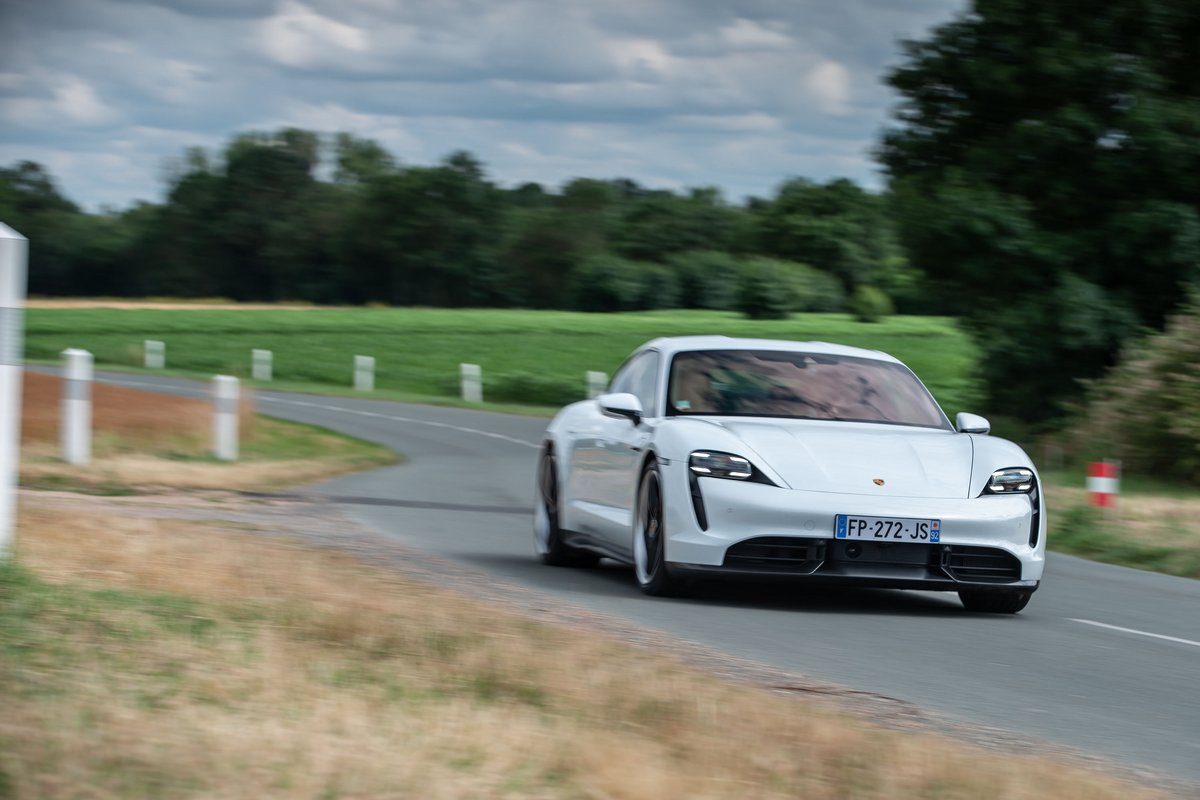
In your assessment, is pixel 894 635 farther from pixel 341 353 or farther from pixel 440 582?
pixel 341 353

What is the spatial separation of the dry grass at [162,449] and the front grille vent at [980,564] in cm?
874

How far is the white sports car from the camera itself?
8.48 metres

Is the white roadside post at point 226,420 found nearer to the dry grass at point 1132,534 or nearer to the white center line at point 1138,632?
the dry grass at point 1132,534

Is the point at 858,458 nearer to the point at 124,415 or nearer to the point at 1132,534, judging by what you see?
the point at 1132,534

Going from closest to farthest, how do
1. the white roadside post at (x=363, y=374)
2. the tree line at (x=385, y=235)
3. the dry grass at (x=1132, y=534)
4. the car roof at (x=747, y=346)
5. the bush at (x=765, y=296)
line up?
the car roof at (x=747, y=346) < the dry grass at (x=1132, y=534) < the white roadside post at (x=363, y=374) < the bush at (x=765, y=296) < the tree line at (x=385, y=235)

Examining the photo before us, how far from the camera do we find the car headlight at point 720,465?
859 cm

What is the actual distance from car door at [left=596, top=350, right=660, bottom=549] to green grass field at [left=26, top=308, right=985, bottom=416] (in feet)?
99.1

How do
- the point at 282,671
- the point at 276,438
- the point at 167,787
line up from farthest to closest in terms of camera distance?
the point at 276,438
the point at 282,671
the point at 167,787

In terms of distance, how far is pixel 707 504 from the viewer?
8531mm

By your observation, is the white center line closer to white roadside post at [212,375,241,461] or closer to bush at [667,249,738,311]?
white roadside post at [212,375,241,461]

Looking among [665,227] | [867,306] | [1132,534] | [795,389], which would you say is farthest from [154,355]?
[665,227]

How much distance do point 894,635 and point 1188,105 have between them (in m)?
19.8

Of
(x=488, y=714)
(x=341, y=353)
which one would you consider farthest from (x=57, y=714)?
(x=341, y=353)

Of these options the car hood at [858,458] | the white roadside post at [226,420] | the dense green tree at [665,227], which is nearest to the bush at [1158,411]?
the white roadside post at [226,420]
